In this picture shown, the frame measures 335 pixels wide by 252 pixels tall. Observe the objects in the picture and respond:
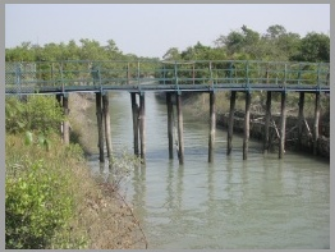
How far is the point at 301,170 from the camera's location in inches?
762

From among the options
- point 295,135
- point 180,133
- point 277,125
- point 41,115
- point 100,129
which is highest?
point 41,115

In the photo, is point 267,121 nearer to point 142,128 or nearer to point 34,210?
point 142,128

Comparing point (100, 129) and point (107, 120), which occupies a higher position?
point (107, 120)

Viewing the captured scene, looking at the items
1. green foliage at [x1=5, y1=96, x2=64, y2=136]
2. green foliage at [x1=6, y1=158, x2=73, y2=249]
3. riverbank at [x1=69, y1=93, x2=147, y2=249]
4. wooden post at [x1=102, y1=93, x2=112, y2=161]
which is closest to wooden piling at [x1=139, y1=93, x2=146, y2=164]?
wooden post at [x1=102, y1=93, x2=112, y2=161]

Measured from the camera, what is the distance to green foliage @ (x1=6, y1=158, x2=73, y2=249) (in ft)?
23.7

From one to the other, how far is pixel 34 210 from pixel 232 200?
8.81m

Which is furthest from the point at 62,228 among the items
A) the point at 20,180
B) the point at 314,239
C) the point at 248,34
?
the point at 248,34

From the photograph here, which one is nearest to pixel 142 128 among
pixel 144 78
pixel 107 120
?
pixel 107 120

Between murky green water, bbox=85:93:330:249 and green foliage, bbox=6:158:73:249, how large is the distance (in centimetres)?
374

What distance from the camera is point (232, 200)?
15.3 m

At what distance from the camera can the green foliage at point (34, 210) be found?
7.21 meters

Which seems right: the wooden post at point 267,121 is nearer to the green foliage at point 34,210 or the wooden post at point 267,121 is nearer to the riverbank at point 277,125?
the riverbank at point 277,125

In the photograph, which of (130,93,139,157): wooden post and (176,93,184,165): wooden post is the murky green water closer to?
(176,93,184,165): wooden post

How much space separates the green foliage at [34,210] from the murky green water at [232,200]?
374 centimetres
